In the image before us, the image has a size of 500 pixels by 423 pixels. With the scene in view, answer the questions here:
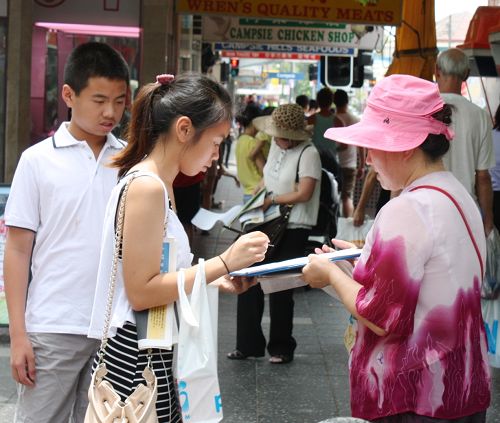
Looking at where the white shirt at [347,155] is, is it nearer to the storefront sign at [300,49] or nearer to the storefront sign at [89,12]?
the storefront sign at [300,49]

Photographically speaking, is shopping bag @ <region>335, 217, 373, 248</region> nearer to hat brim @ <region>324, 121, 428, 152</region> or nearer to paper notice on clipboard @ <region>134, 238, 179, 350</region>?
hat brim @ <region>324, 121, 428, 152</region>

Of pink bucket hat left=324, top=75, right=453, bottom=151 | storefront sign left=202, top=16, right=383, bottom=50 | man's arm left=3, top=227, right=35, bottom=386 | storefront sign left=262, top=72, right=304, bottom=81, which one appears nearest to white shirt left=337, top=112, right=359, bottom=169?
storefront sign left=202, top=16, right=383, bottom=50

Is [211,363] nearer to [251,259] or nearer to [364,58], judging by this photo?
[251,259]

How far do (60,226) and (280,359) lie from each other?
3921 mm

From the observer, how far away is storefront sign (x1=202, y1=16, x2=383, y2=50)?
53.0 feet

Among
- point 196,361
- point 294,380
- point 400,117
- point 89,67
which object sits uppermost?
point 89,67

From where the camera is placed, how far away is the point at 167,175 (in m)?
2.84

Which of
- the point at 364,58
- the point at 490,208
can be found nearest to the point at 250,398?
the point at 490,208

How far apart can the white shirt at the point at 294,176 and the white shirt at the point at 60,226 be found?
3.85 metres

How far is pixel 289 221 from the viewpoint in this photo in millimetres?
7109

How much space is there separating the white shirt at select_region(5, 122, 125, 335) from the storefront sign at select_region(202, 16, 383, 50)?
40.7ft

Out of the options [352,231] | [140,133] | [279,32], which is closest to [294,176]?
[352,231]

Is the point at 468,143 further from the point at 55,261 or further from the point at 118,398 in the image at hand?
the point at 118,398

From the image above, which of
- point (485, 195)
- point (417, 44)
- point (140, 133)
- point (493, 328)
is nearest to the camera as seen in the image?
point (140, 133)
